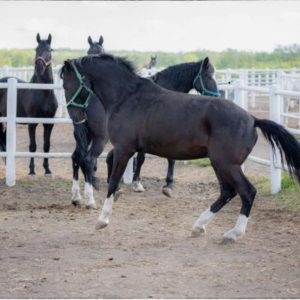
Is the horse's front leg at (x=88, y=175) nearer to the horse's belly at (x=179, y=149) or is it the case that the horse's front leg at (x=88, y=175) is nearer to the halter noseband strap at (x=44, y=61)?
the horse's belly at (x=179, y=149)

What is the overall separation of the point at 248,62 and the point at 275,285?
152 feet

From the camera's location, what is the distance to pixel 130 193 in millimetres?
10266

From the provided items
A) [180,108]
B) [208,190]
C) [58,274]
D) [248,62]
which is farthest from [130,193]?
[248,62]

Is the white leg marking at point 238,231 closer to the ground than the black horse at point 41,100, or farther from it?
closer to the ground

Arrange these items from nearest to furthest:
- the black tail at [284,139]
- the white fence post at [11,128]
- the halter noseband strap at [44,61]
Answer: the black tail at [284,139]
the white fence post at [11,128]
the halter noseband strap at [44,61]

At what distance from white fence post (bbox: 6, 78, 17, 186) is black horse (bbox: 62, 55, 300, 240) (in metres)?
2.80

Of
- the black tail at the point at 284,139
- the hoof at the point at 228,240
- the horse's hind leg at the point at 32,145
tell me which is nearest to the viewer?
the hoof at the point at 228,240

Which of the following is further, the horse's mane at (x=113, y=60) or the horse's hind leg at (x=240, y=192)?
the horse's mane at (x=113, y=60)

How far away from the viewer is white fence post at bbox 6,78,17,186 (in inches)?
419

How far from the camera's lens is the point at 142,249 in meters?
6.65

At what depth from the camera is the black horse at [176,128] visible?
22.7ft

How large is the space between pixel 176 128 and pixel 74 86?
4.91 feet

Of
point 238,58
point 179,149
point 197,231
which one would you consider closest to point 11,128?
point 179,149

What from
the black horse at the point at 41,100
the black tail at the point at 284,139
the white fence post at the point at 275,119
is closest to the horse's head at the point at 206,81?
the white fence post at the point at 275,119
